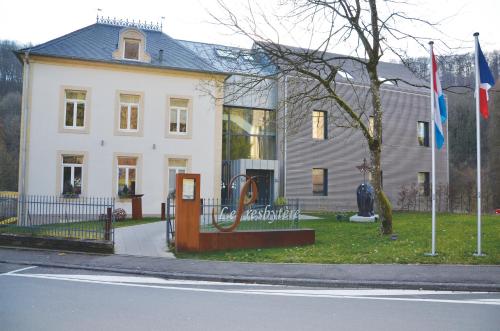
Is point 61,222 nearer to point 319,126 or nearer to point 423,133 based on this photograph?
point 319,126

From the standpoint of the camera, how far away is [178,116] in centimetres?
2608

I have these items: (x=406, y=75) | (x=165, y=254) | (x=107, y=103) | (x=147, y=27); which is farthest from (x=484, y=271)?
(x=406, y=75)

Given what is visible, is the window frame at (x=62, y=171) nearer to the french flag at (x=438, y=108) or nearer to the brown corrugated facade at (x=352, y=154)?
the brown corrugated facade at (x=352, y=154)

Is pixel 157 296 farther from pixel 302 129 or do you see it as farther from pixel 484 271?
pixel 302 129

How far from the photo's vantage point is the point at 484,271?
9680 mm

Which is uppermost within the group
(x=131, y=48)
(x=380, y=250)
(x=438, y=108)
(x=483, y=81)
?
(x=131, y=48)

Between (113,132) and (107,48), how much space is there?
15.7ft

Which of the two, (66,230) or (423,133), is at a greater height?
(423,133)

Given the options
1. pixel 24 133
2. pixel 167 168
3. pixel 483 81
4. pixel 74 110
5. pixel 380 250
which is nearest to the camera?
pixel 483 81

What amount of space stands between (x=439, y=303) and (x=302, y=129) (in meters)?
23.4

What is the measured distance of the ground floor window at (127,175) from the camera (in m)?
24.7

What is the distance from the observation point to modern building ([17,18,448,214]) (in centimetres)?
2350

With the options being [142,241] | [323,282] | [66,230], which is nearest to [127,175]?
[142,241]

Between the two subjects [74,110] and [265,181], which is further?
[265,181]
